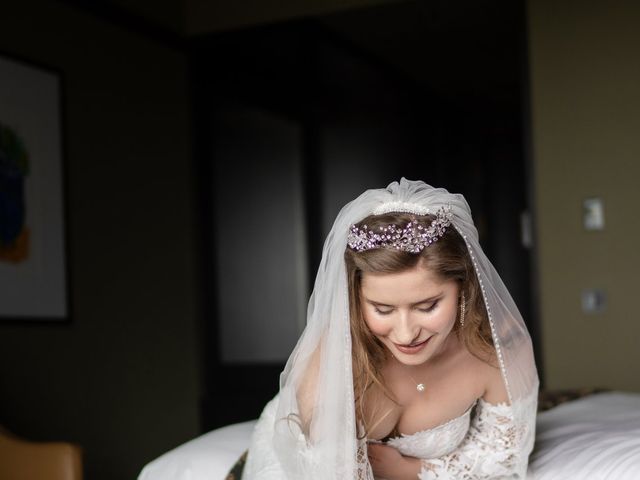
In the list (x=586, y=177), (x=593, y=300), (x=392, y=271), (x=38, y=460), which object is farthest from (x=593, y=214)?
(x=38, y=460)

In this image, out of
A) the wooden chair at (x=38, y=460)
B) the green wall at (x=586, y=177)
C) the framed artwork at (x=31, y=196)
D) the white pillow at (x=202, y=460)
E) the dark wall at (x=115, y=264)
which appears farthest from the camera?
the green wall at (x=586, y=177)

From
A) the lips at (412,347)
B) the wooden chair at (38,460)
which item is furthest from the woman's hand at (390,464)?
the wooden chair at (38,460)

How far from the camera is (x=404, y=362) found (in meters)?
2.13

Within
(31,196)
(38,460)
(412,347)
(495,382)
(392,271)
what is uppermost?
(31,196)

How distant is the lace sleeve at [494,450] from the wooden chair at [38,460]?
41.3 inches

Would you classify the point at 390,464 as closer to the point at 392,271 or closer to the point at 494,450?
the point at 494,450

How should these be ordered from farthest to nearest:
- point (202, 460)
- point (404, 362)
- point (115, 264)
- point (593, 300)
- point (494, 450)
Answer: point (115, 264) < point (593, 300) < point (202, 460) < point (494, 450) < point (404, 362)

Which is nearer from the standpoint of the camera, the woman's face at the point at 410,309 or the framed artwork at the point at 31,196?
the woman's face at the point at 410,309

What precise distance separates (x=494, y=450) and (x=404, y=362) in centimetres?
41

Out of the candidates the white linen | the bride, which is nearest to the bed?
the white linen

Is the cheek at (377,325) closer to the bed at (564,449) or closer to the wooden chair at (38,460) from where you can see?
the bed at (564,449)

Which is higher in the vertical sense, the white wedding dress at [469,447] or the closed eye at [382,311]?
the closed eye at [382,311]

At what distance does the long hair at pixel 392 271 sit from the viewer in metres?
2.04

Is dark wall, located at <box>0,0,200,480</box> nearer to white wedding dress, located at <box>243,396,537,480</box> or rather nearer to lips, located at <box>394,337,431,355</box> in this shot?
white wedding dress, located at <box>243,396,537,480</box>
